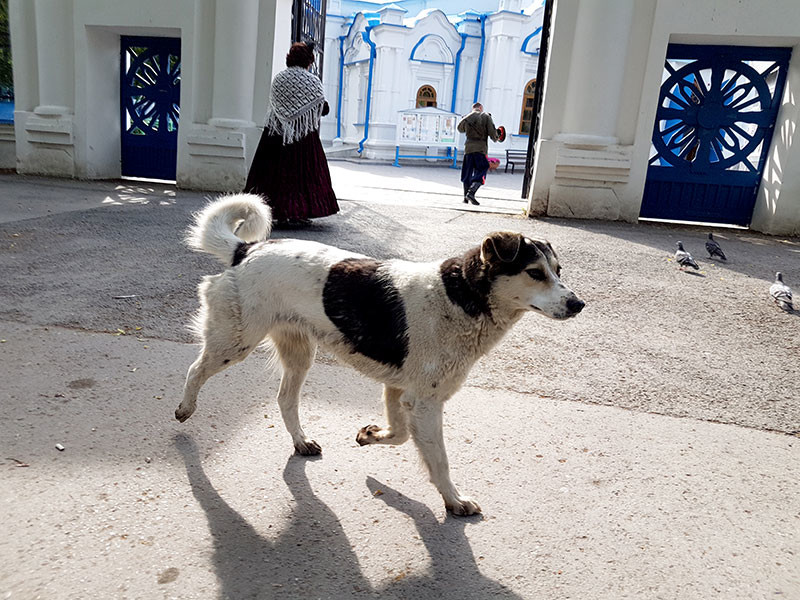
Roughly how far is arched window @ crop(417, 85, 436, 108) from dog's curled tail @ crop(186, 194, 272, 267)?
2746 cm

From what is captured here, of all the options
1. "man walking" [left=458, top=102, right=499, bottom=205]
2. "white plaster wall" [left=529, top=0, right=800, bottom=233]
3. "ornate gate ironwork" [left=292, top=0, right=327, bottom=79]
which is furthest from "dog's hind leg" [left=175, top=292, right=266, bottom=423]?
"man walking" [left=458, top=102, right=499, bottom=205]

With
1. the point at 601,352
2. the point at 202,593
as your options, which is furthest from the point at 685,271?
the point at 202,593

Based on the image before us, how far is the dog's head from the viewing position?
2379 mm

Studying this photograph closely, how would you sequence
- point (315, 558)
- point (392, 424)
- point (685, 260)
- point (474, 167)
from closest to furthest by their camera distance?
point (315, 558) → point (392, 424) → point (685, 260) → point (474, 167)

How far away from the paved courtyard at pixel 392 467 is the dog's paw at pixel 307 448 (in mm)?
56

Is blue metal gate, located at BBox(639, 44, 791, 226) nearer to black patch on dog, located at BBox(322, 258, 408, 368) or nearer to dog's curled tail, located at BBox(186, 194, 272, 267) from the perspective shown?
dog's curled tail, located at BBox(186, 194, 272, 267)

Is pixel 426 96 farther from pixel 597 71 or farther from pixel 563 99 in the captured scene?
pixel 597 71

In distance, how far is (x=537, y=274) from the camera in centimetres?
242

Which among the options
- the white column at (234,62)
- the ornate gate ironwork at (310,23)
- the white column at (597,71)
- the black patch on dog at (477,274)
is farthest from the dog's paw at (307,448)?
the white column at (234,62)

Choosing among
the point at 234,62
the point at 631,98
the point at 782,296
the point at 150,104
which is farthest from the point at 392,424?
the point at 150,104

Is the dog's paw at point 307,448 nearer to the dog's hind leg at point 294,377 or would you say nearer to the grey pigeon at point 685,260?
the dog's hind leg at point 294,377

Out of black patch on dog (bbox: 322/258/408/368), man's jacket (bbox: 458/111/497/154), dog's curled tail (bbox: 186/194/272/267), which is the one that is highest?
man's jacket (bbox: 458/111/497/154)

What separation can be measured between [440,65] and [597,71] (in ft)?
67.0

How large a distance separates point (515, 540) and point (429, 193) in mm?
12471
